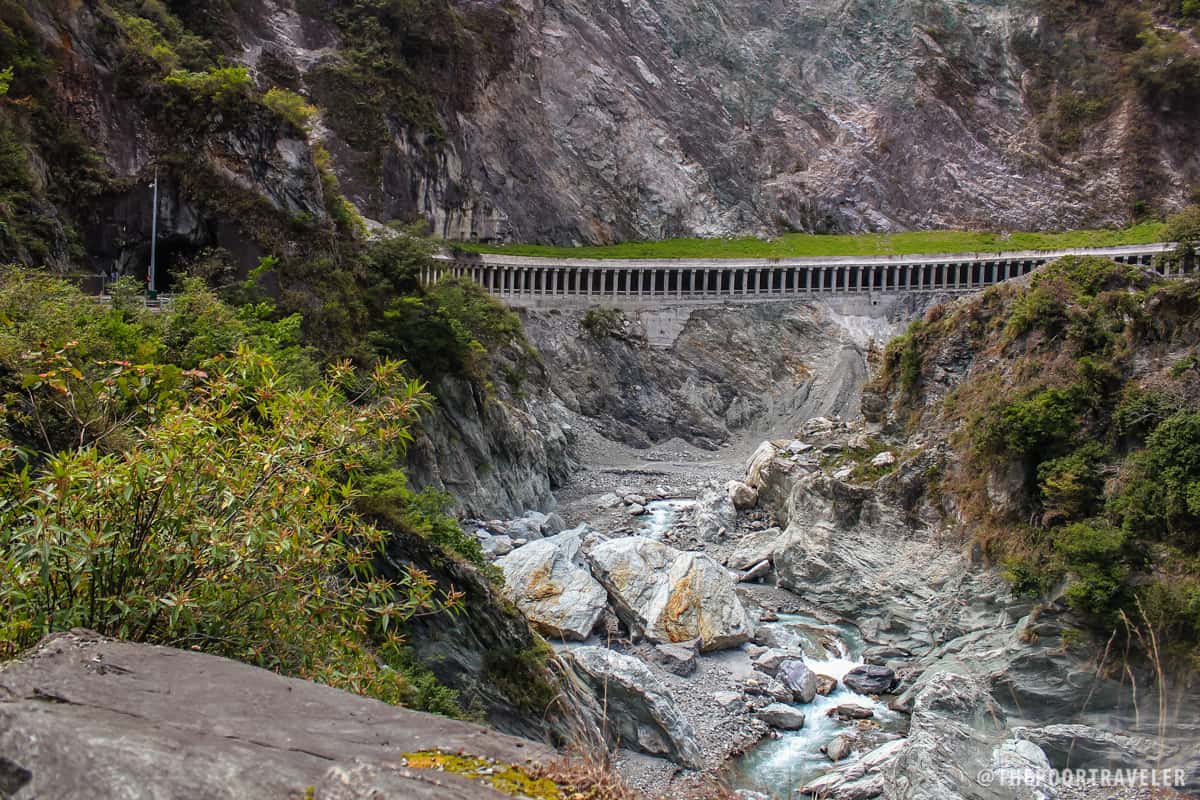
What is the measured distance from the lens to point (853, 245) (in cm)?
6259

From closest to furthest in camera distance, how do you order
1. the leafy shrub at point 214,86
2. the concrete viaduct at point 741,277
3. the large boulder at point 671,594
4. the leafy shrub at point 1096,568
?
the leafy shrub at point 1096,568 → the large boulder at point 671,594 → the leafy shrub at point 214,86 → the concrete viaduct at point 741,277

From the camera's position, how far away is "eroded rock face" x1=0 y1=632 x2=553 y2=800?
3.66m

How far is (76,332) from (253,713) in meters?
11.0

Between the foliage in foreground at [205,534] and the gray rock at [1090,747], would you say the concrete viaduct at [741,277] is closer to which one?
the gray rock at [1090,747]

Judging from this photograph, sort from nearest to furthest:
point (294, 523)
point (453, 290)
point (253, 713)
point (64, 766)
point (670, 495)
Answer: point (64, 766), point (253, 713), point (294, 523), point (453, 290), point (670, 495)

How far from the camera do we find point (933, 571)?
76.8ft

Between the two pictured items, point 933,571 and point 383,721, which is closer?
point 383,721

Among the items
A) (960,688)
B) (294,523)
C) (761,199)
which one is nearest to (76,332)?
(294,523)

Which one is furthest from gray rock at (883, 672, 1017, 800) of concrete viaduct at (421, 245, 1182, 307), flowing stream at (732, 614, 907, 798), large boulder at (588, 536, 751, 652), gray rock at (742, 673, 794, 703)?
concrete viaduct at (421, 245, 1182, 307)

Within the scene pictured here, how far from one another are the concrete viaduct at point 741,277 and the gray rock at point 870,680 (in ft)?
134

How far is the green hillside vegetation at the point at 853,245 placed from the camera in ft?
194

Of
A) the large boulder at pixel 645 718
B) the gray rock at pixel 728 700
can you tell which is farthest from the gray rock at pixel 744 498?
the large boulder at pixel 645 718

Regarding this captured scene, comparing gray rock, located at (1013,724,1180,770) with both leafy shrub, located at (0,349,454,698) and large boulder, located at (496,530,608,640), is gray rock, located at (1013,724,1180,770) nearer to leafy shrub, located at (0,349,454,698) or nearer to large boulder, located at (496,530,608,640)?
large boulder, located at (496,530,608,640)

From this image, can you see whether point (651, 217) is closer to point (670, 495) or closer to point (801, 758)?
point (670, 495)
